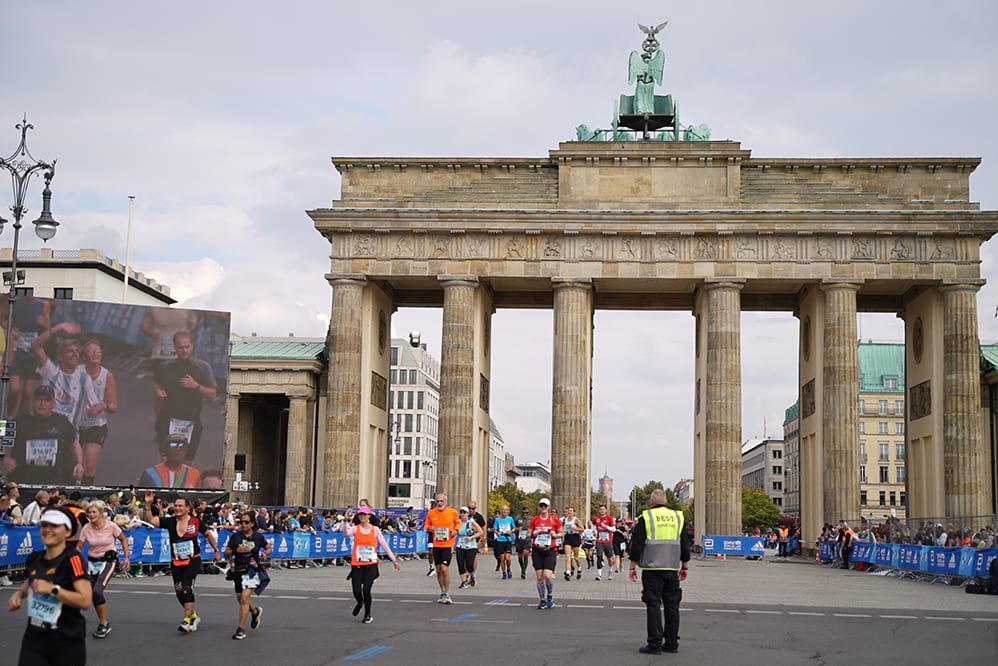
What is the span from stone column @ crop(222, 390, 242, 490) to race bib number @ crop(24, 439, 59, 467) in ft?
64.8

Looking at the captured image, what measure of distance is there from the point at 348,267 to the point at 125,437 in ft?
48.0

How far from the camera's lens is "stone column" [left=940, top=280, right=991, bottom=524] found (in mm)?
54281

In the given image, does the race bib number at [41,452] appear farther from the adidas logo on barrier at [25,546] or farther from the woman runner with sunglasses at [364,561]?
the woman runner with sunglasses at [364,561]

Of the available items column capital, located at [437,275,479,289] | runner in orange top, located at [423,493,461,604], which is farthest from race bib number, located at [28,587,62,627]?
column capital, located at [437,275,479,289]

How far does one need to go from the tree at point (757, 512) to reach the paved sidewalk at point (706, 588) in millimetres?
110171

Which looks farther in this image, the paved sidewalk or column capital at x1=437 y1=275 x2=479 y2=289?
column capital at x1=437 y1=275 x2=479 y2=289

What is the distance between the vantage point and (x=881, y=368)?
124 m

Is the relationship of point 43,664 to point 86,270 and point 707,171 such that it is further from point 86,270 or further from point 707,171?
point 86,270

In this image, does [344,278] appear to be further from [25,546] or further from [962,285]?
[25,546]

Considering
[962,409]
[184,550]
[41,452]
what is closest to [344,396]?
[41,452]

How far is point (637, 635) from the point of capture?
18438mm

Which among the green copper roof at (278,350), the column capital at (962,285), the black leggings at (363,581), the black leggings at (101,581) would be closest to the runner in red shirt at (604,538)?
the black leggings at (363,581)

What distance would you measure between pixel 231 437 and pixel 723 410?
27.9m

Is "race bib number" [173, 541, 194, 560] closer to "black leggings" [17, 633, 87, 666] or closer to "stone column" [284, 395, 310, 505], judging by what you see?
"black leggings" [17, 633, 87, 666]
